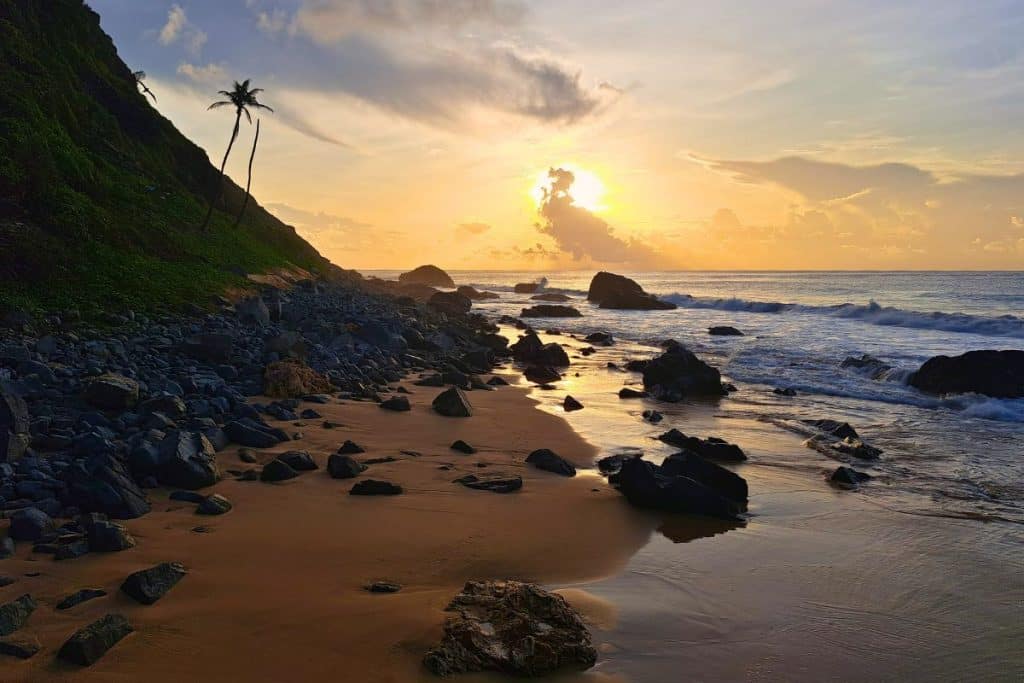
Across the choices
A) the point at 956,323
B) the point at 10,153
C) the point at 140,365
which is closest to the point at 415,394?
the point at 140,365

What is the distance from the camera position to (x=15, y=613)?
3.74 metres

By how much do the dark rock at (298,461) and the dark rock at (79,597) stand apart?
322cm

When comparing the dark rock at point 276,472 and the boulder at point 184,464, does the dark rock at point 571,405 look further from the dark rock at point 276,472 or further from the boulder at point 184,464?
the boulder at point 184,464

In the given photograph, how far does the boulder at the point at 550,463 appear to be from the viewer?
877cm

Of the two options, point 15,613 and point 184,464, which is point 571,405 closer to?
point 184,464

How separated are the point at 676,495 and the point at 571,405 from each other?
279 inches

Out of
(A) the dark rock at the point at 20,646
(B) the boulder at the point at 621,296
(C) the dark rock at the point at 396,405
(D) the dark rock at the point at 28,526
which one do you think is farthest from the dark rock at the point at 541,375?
(B) the boulder at the point at 621,296

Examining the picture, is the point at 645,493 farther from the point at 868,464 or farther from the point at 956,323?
the point at 956,323

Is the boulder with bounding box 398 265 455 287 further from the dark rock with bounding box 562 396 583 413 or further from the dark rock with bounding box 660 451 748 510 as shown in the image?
the dark rock with bounding box 660 451 748 510

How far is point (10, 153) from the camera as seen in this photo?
1841cm

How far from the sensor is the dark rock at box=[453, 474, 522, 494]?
7.61 metres

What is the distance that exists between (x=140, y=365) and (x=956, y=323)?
4293 centimetres

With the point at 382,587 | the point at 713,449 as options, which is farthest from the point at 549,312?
the point at 382,587

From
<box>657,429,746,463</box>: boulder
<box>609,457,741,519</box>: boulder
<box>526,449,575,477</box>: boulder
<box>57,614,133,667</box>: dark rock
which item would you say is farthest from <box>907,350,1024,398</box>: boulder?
<box>57,614,133,667</box>: dark rock
